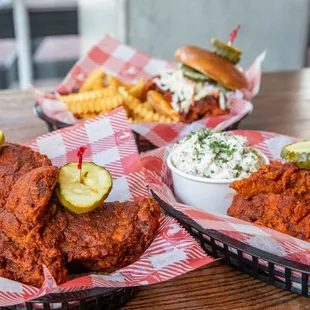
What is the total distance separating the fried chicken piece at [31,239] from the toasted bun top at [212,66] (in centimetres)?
140


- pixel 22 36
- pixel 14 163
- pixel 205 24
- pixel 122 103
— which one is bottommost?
pixel 22 36

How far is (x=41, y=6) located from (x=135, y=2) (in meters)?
1.61

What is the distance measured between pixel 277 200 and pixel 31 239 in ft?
2.15

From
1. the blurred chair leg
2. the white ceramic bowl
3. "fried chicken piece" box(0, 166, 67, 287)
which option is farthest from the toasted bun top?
the blurred chair leg

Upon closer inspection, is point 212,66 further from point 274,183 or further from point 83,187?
point 83,187

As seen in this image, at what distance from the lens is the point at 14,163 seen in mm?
1548

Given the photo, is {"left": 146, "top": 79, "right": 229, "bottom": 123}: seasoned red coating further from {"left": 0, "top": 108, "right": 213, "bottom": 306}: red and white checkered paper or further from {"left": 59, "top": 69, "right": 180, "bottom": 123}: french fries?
{"left": 0, "top": 108, "right": 213, "bottom": 306}: red and white checkered paper

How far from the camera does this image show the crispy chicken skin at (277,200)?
1455 mm

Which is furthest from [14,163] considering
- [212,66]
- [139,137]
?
[212,66]

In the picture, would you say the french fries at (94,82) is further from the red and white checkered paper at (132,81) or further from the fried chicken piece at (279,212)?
the fried chicken piece at (279,212)

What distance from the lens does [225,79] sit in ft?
8.48

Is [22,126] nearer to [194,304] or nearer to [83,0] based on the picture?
[194,304]

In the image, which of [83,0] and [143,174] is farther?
[83,0]

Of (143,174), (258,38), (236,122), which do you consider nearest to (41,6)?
(258,38)
